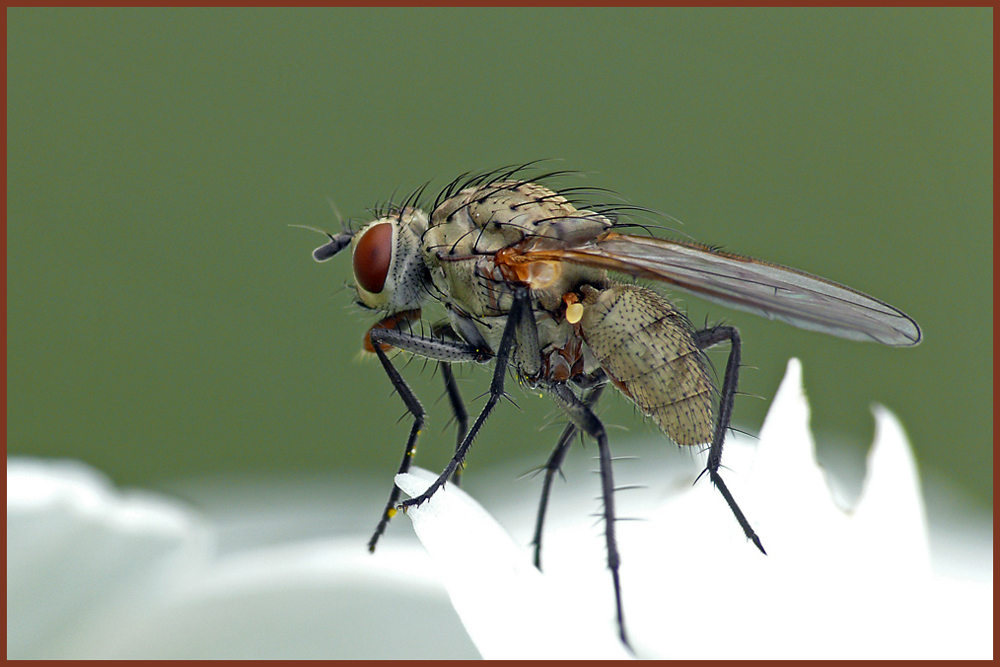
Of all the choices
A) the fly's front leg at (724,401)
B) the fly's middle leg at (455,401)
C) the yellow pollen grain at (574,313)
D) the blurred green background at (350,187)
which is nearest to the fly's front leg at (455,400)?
the fly's middle leg at (455,401)

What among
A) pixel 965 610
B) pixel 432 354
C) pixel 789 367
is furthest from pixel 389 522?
pixel 965 610

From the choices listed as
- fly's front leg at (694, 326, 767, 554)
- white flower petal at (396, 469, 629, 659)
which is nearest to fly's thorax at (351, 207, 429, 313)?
fly's front leg at (694, 326, 767, 554)

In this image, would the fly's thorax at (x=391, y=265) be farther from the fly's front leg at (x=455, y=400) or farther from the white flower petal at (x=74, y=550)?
the white flower petal at (x=74, y=550)

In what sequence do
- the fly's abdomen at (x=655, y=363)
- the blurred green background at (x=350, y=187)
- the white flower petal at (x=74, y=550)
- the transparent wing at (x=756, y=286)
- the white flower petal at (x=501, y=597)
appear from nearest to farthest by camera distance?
the white flower petal at (x=501, y=597)
the white flower petal at (x=74, y=550)
the transparent wing at (x=756, y=286)
the fly's abdomen at (x=655, y=363)
the blurred green background at (x=350, y=187)

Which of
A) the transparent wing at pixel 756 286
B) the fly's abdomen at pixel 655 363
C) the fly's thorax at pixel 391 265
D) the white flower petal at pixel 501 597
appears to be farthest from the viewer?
the fly's thorax at pixel 391 265

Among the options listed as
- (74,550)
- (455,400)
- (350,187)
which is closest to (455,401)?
(455,400)

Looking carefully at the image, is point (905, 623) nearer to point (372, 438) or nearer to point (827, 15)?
point (372, 438)
